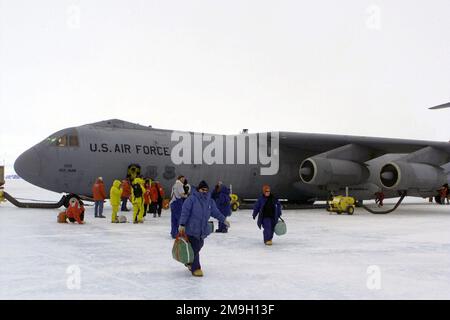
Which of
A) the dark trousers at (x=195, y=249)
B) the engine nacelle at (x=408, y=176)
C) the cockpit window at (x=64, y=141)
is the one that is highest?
the cockpit window at (x=64, y=141)

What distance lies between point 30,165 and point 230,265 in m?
11.2

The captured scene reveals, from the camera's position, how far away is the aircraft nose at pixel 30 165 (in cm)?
1622

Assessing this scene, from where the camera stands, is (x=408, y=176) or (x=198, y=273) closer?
(x=198, y=273)

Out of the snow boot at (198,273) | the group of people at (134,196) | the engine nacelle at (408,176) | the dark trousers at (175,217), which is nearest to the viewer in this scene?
the snow boot at (198,273)

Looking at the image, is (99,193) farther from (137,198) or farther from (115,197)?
(137,198)

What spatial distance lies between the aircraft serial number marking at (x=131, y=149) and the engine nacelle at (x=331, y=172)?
6066mm

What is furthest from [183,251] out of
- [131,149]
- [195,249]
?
[131,149]

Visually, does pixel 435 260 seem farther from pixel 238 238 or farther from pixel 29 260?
pixel 29 260

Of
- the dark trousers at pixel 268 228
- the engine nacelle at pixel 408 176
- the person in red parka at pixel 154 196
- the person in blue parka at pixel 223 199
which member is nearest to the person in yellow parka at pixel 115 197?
the person in red parka at pixel 154 196

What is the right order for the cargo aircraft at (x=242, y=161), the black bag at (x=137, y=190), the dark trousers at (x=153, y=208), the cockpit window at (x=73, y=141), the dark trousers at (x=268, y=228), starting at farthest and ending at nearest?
the cockpit window at (x=73, y=141) < the cargo aircraft at (x=242, y=161) < the dark trousers at (x=153, y=208) < the black bag at (x=137, y=190) < the dark trousers at (x=268, y=228)

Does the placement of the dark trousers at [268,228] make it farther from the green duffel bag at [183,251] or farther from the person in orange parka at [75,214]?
the person in orange parka at [75,214]

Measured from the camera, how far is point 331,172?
65.3 feet

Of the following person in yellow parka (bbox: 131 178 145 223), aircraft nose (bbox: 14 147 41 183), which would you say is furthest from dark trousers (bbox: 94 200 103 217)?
aircraft nose (bbox: 14 147 41 183)

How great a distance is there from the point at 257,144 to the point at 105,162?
277 inches
